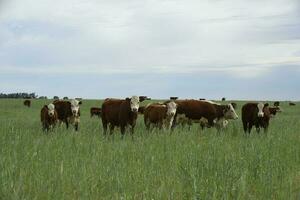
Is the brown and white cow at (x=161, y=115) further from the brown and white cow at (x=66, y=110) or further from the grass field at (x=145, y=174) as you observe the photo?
the grass field at (x=145, y=174)

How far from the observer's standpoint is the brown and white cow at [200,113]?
72.4 feet

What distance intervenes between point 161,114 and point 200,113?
9.37ft

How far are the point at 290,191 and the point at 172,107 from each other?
1438 centimetres

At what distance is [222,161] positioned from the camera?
785 centimetres

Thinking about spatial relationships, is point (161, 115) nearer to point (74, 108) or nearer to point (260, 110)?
point (260, 110)

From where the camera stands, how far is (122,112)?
17359 mm

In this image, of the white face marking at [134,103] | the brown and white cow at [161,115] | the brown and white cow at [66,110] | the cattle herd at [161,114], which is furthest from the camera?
the brown and white cow at [66,110]

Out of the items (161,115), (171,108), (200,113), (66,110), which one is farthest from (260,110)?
(66,110)

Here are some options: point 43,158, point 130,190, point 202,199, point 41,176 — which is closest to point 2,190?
point 41,176

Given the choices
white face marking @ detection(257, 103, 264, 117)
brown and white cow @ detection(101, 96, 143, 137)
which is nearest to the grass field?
brown and white cow @ detection(101, 96, 143, 137)

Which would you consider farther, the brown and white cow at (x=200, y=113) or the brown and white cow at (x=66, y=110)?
the brown and white cow at (x=200, y=113)

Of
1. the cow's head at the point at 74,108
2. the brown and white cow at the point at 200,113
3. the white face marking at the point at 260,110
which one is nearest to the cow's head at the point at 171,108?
the brown and white cow at the point at 200,113

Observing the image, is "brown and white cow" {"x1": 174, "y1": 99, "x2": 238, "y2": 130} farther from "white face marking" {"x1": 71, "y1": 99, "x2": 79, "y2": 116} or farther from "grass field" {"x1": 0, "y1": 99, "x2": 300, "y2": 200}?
"grass field" {"x1": 0, "y1": 99, "x2": 300, "y2": 200}

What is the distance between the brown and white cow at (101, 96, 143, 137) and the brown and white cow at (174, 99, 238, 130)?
4.41m
